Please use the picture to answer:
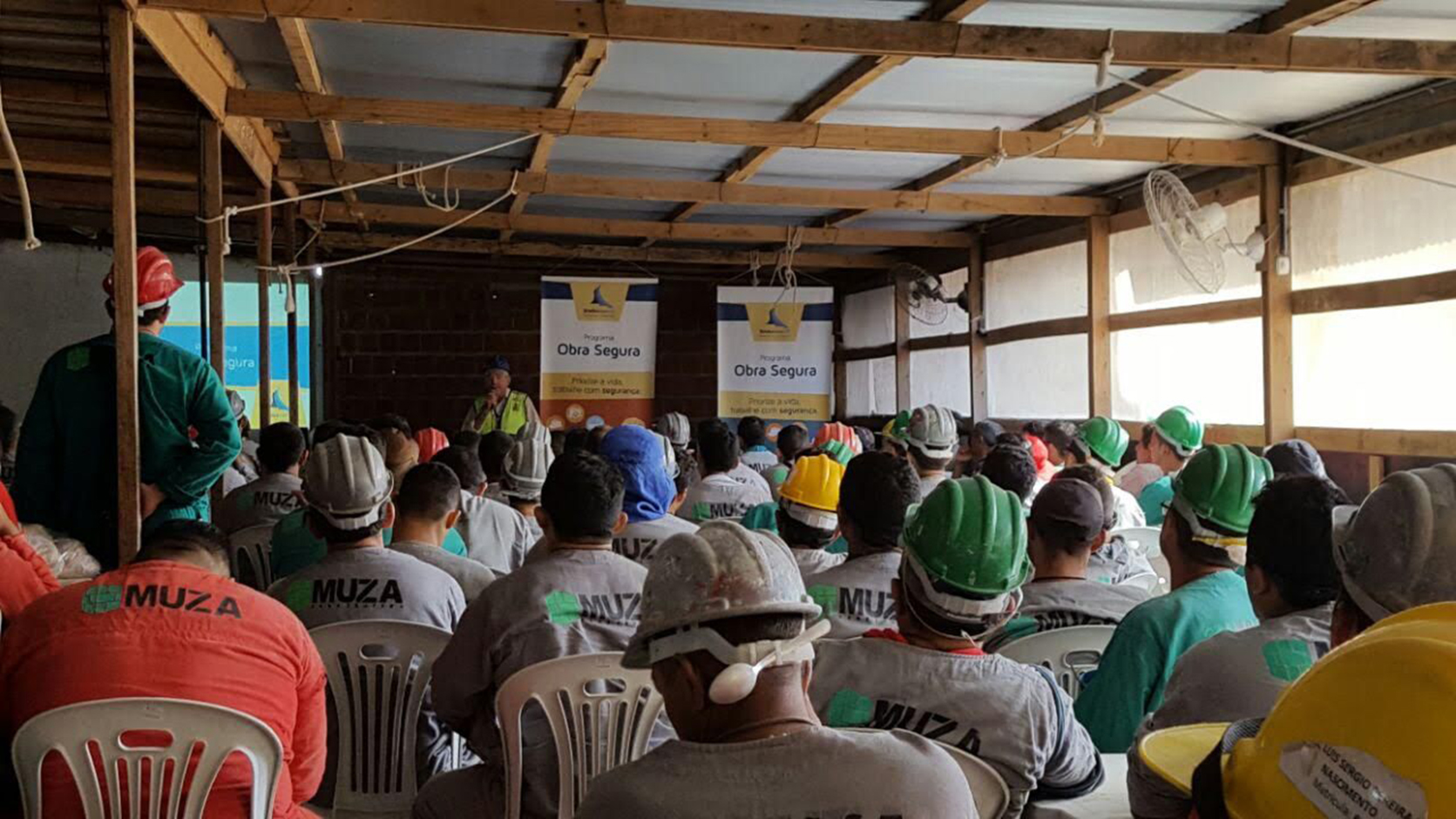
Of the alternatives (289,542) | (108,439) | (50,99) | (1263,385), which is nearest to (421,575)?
(289,542)

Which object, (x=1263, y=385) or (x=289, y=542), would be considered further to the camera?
(x=1263, y=385)

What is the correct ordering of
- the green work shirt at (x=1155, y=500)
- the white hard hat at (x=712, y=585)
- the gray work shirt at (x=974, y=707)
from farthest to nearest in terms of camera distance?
the green work shirt at (x=1155, y=500), the gray work shirt at (x=974, y=707), the white hard hat at (x=712, y=585)

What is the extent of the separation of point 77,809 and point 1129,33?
396 cm

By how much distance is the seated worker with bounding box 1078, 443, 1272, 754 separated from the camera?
8.13ft

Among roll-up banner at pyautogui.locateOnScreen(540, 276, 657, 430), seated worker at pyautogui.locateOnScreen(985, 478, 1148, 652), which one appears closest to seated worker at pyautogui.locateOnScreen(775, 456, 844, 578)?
seated worker at pyautogui.locateOnScreen(985, 478, 1148, 652)

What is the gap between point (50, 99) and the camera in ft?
18.9

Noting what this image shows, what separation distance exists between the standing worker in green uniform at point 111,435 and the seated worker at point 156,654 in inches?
79.3

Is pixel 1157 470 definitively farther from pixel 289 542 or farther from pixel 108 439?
pixel 108 439

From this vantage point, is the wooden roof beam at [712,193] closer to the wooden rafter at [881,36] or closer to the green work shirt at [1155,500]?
the green work shirt at [1155,500]

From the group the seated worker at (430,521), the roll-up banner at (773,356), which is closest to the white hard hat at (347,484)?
the seated worker at (430,521)

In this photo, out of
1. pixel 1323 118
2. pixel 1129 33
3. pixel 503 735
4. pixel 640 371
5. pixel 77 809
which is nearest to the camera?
pixel 77 809

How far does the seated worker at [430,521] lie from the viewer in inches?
133

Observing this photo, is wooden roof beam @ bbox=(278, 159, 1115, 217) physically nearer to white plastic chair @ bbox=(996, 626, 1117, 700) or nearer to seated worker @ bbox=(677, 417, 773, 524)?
seated worker @ bbox=(677, 417, 773, 524)

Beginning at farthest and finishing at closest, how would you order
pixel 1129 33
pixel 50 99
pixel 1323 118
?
1. pixel 1323 118
2. pixel 50 99
3. pixel 1129 33
